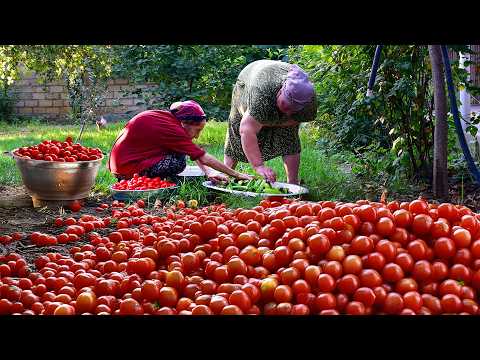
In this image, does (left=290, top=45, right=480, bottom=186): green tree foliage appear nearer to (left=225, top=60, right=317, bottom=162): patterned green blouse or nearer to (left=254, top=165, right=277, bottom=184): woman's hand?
(left=225, top=60, right=317, bottom=162): patterned green blouse

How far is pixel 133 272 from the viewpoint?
184 centimetres

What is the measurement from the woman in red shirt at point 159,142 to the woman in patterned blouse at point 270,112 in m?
0.32

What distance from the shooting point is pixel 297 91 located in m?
3.90

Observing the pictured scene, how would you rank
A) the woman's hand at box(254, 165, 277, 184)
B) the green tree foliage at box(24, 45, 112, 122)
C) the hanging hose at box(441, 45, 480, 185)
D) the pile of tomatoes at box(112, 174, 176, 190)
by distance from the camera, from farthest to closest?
the green tree foliage at box(24, 45, 112, 122)
the pile of tomatoes at box(112, 174, 176, 190)
the woman's hand at box(254, 165, 277, 184)
the hanging hose at box(441, 45, 480, 185)

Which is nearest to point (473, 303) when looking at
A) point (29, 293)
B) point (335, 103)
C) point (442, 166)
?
point (29, 293)

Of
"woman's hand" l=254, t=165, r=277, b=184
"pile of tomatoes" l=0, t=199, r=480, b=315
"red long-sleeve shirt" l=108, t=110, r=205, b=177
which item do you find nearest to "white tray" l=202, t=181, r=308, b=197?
"woman's hand" l=254, t=165, r=277, b=184

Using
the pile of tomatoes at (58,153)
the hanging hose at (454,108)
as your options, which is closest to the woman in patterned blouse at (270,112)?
the hanging hose at (454,108)

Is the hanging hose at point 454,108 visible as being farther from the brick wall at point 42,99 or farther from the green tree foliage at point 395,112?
the brick wall at point 42,99

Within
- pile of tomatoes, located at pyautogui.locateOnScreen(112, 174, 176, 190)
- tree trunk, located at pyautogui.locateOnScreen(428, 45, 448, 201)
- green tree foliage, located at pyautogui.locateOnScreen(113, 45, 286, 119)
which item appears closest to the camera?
tree trunk, located at pyautogui.locateOnScreen(428, 45, 448, 201)

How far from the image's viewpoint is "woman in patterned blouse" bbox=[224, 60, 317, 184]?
13.0 ft

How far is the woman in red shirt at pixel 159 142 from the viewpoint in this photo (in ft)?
14.3

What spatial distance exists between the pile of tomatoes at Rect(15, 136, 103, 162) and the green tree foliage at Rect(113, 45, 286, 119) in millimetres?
3522
